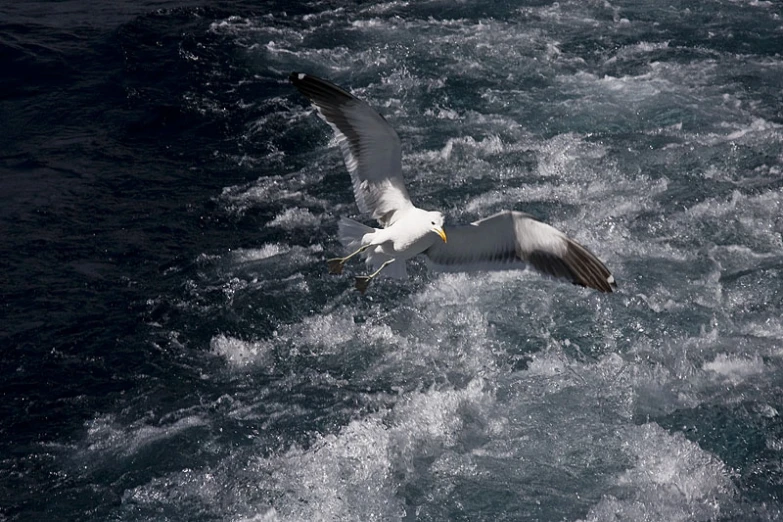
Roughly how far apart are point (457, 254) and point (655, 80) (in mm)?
4928

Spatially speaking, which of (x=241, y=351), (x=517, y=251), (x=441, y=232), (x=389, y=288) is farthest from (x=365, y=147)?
(x=241, y=351)

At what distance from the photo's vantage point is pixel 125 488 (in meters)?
5.62

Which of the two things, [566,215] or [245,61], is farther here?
[245,61]

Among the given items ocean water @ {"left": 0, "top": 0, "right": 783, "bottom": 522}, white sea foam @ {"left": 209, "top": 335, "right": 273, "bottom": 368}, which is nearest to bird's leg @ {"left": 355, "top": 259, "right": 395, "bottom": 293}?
ocean water @ {"left": 0, "top": 0, "right": 783, "bottom": 522}

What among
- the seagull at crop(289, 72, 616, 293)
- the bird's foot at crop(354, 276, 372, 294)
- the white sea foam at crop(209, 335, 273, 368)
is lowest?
the white sea foam at crop(209, 335, 273, 368)

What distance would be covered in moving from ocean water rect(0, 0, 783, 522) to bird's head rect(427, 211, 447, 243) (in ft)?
3.63

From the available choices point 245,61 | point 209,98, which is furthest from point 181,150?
point 245,61

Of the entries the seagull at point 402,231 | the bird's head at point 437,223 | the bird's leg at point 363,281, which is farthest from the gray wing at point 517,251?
the bird's leg at point 363,281

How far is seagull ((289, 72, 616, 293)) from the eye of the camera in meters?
5.96

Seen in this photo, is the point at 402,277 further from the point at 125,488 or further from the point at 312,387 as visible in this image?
the point at 125,488

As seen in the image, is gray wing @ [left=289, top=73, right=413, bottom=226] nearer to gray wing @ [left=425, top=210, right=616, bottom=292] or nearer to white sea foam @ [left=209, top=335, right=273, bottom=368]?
gray wing @ [left=425, top=210, right=616, bottom=292]

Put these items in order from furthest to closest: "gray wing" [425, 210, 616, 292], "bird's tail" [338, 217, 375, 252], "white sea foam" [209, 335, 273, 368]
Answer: "white sea foam" [209, 335, 273, 368] → "bird's tail" [338, 217, 375, 252] → "gray wing" [425, 210, 616, 292]

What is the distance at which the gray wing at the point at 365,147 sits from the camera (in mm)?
6188

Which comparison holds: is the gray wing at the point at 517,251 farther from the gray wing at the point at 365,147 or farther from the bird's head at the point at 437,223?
the gray wing at the point at 365,147
